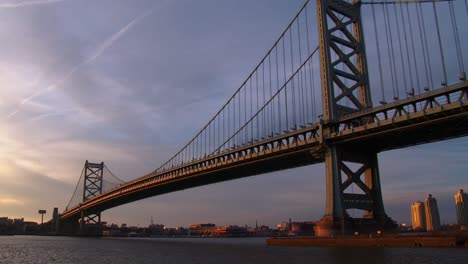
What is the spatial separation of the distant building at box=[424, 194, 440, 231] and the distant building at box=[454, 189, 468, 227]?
4.07 metres

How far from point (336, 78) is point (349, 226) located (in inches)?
599

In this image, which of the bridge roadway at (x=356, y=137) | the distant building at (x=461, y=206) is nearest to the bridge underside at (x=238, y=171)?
the bridge roadway at (x=356, y=137)

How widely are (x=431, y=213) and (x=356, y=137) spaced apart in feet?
157

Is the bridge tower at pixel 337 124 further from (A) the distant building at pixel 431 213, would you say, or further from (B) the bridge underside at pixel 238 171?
(A) the distant building at pixel 431 213

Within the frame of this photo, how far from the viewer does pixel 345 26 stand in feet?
169

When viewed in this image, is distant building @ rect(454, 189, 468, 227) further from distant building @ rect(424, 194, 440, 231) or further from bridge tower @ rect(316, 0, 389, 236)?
bridge tower @ rect(316, 0, 389, 236)

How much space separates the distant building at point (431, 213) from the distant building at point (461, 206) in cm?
407

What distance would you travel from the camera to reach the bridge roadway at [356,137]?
36.8 metres

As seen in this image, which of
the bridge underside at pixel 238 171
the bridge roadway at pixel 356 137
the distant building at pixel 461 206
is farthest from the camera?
the distant building at pixel 461 206

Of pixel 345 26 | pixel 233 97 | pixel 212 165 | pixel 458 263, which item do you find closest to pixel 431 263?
pixel 458 263

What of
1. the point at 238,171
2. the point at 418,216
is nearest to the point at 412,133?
the point at 238,171

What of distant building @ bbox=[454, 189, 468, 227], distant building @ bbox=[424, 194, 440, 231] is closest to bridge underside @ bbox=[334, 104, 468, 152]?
distant building @ bbox=[454, 189, 468, 227]

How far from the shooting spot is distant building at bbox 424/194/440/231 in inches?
3196

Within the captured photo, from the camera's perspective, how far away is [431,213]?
8194 centimetres
